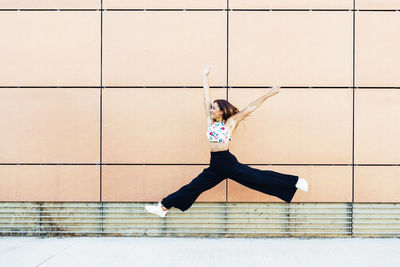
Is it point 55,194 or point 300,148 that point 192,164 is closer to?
point 300,148

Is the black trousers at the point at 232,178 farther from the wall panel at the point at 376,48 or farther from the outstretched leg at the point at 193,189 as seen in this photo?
the wall panel at the point at 376,48

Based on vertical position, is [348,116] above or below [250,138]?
above

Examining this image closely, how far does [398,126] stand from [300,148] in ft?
4.54

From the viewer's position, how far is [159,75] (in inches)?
177

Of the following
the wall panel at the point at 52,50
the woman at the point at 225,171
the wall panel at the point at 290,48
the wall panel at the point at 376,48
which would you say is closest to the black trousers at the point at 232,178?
the woman at the point at 225,171

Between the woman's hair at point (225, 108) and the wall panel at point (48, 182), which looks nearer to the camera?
the woman's hair at point (225, 108)

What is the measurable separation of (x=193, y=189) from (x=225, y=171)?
46cm

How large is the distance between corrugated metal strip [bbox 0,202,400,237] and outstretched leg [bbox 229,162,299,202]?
531mm

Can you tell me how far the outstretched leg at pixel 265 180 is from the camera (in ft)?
12.9

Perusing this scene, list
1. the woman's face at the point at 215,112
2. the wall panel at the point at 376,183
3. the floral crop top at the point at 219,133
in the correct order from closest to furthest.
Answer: the floral crop top at the point at 219,133 < the woman's face at the point at 215,112 < the wall panel at the point at 376,183

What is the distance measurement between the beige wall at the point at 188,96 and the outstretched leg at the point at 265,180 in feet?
1.42

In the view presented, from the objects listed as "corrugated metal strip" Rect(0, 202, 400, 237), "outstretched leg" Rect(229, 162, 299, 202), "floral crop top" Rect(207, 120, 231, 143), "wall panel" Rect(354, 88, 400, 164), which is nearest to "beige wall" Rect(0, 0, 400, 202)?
"wall panel" Rect(354, 88, 400, 164)

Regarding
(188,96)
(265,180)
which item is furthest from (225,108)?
(265,180)
